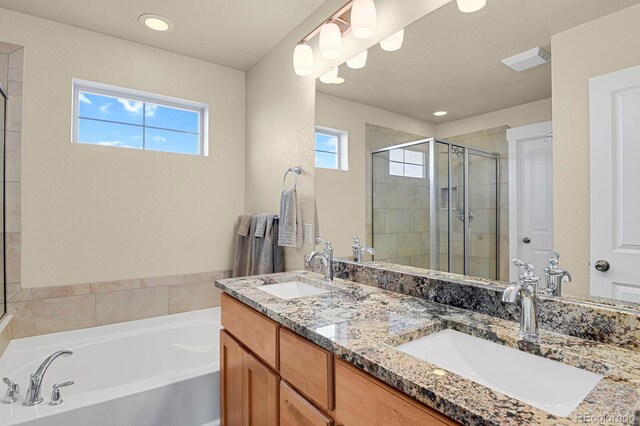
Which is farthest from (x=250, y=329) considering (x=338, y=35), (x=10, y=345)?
(x=10, y=345)

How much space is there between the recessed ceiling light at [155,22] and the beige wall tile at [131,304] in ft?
5.78

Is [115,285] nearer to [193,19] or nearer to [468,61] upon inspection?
[193,19]

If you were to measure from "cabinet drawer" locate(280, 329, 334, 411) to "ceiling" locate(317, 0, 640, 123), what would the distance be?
3.27 feet

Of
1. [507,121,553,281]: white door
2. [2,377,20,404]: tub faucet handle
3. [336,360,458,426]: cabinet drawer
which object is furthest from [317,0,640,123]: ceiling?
[2,377,20,404]: tub faucet handle

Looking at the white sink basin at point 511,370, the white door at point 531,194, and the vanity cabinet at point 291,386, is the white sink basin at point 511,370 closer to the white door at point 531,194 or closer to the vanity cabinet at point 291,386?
the vanity cabinet at point 291,386

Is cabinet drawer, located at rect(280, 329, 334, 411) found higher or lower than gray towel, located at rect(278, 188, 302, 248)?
lower

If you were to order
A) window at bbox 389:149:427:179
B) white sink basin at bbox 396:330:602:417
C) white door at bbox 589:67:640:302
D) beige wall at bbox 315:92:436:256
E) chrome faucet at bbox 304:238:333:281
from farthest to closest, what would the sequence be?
chrome faucet at bbox 304:238:333:281 → beige wall at bbox 315:92:436:256 → window at bbox 389:149:427:179 → white door at bbox 589:67:640:302 → white sink basin at bbox 396:330:602:417

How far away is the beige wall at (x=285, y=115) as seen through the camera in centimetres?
182

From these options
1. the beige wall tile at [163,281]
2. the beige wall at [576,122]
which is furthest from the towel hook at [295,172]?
the beige wall at [576,122]

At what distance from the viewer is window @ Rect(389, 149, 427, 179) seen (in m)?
1.48

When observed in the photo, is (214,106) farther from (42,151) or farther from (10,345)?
(10,345)

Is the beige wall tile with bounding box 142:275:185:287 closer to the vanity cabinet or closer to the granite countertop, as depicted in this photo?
the vanity cabinet

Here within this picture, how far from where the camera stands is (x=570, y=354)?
80 cm

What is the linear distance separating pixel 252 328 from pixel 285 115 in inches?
58.4
